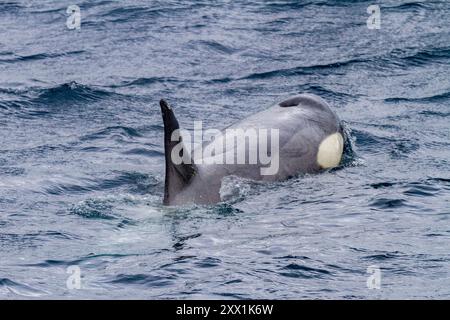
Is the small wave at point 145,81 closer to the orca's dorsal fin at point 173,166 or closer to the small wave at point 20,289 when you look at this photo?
the orca's dorsal fin at point 173,166

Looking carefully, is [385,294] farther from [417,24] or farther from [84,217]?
[417,24]

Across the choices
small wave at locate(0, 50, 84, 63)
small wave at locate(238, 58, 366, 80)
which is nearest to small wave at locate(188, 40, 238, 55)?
small wave at locate(238, 58, 366, 80)

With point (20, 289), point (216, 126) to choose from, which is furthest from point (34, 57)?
point (20, 289)

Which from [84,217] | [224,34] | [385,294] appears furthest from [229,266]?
[224,34]

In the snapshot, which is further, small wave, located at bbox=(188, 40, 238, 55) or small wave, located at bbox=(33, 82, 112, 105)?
small wave, located at bbox=(188, 40, 238, 55)

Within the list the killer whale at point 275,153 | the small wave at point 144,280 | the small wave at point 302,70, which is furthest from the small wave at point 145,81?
the small wave at point 144,280

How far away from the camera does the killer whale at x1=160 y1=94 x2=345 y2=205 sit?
12.6 metres

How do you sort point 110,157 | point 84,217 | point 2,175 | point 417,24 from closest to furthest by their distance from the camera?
point 84,217
point 2,175
point 110,157
point 417,24

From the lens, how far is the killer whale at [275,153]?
12.6 meters

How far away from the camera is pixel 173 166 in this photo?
12.5m

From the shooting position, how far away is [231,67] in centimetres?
2211

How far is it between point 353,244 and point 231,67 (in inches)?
429

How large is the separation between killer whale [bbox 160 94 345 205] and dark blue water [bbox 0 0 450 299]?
228mm

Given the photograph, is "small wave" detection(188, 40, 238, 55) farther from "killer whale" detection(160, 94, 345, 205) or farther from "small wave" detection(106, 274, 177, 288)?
"small wave" detection(106, 274, 177, 288)
